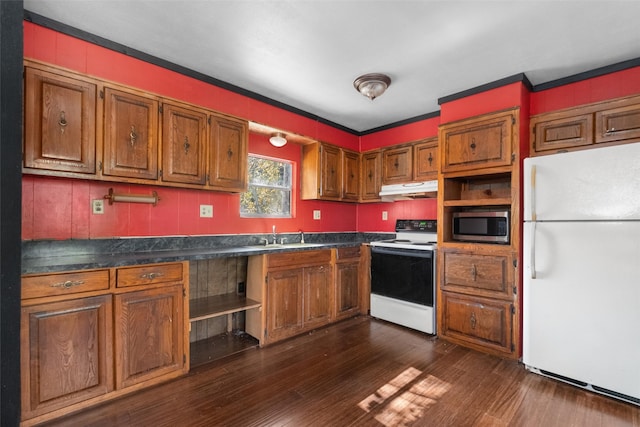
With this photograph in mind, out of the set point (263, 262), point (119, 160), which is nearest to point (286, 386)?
point (263, 262)

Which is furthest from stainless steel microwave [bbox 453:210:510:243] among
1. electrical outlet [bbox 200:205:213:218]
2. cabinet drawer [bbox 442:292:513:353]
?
electrical outlet [bbox 200:205:213:218]

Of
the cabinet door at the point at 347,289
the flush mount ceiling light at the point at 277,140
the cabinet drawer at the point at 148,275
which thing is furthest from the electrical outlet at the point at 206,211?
the cabinet door at the point at 347,289

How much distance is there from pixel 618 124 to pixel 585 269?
128 cm

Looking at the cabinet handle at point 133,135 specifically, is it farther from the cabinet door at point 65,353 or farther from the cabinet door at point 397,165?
the cabinet door at point 397,165

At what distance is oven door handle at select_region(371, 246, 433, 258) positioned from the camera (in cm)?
309

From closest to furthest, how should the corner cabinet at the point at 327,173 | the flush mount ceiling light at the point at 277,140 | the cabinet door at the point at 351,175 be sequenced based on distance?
1. the flush mount ceiling light at the point at 277,140
2. the corner cabinet at the point at 327,173
3. the cabinet door at the point at 351,175

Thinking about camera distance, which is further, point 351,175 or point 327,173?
point 351,175

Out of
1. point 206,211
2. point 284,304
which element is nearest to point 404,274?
point 284,304

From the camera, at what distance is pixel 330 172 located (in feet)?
12.6

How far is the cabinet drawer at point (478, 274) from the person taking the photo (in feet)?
8.54

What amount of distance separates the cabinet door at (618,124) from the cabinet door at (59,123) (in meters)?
4.02

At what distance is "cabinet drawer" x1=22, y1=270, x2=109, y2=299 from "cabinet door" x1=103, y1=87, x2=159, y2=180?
768mm

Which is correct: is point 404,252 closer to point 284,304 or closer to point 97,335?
point 284,304

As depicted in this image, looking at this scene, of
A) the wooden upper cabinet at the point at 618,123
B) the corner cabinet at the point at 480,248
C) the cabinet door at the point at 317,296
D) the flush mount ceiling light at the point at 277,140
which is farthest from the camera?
the flush mount ceiling light at the point at 277,140
